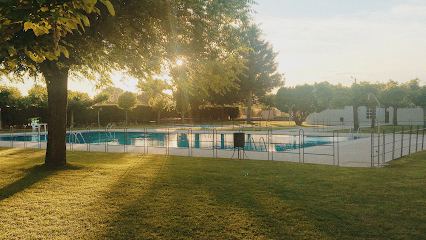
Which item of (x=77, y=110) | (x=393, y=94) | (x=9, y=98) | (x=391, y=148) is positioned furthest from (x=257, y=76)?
(x=391, y=148)

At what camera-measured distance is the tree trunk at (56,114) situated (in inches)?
282

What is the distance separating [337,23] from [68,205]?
10673 millimetres

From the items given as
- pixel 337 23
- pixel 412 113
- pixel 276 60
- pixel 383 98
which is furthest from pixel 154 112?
pixel 412 113

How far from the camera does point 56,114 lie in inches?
283

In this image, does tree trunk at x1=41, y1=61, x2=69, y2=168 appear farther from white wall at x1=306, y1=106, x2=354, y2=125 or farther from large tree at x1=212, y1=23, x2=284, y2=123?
white wall at x1=306, y1=106, x2=354, y2=125

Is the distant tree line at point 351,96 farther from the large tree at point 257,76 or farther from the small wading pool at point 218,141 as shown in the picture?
the large tree at point 257,76

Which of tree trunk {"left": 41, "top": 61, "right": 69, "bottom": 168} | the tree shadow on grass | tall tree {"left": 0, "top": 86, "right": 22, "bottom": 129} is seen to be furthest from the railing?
tall tree {"left": 0, "top": 86, "right": 22, "bottom": 129}

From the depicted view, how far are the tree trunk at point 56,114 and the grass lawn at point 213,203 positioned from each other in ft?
1.44

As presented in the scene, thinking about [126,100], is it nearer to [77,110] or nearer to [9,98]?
[77,110]

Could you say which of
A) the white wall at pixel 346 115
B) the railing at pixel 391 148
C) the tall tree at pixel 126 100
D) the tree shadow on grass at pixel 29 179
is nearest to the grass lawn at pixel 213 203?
Result: the tree shadow on grass at pixel 29 179

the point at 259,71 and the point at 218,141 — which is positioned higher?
the point at 259,71

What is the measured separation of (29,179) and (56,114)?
1806 mm

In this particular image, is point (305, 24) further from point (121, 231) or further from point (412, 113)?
point (412, 113)

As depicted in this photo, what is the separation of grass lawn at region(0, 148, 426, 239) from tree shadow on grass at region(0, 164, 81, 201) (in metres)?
0.02
